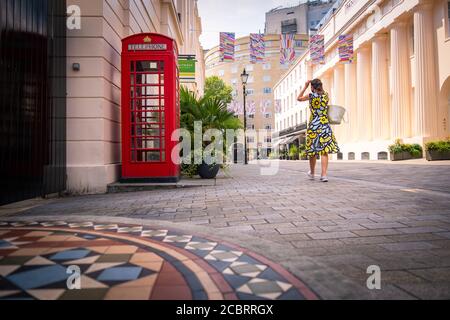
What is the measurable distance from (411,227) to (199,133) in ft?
19.3

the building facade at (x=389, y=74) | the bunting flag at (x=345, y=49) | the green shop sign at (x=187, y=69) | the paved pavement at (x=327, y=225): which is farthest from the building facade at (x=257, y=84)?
the paved pavement at (x=327, y=225)

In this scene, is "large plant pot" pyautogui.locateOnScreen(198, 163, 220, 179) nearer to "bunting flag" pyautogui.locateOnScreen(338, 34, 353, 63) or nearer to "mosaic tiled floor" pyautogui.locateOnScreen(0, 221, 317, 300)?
"mosaic tiled floor" pyautogui.locateOnScreen(0, 221, 317, 300)

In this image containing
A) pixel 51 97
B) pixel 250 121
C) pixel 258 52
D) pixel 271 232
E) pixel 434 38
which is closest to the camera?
pixel 271 232

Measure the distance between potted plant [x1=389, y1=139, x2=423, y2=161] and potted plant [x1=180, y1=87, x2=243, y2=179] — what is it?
523 inches

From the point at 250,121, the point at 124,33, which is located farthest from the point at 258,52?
the point at 250,121

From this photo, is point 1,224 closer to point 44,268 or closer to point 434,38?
point 44,268

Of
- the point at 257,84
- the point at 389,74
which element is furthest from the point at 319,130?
the point at 257,84

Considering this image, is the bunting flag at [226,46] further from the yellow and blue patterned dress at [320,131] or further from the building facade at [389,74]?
the yellow and blue patterned dress at [320,131]

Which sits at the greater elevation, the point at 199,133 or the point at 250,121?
the point at 250,121

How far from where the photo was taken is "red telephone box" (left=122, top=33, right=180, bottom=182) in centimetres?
700

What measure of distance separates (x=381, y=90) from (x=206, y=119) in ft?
64.0

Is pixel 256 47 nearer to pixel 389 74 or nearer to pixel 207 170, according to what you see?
pixel 389 74

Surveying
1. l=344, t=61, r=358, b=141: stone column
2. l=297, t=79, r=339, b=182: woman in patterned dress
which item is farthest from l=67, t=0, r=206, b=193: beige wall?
l=344, t=61, r=358, b=141: stone column

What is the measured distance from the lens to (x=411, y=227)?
3076mm
